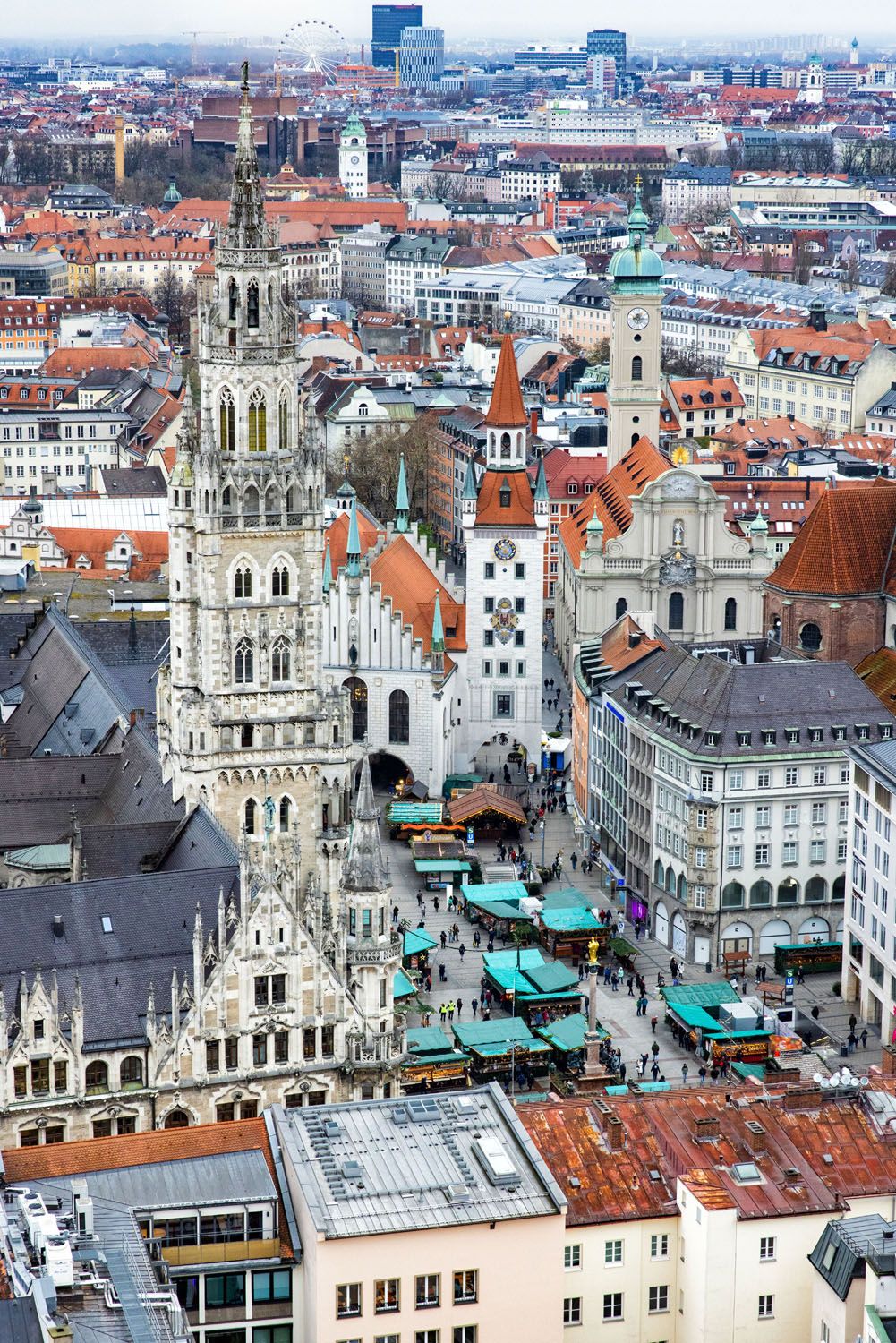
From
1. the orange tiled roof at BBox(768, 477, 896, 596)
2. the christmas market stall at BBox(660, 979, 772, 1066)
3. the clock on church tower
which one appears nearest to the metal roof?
the christmas market stall at BBox(660, 979, 772, 1066)

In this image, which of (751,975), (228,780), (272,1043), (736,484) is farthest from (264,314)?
(736,484)

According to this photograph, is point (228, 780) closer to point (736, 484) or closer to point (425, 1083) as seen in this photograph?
point (425, 1083)

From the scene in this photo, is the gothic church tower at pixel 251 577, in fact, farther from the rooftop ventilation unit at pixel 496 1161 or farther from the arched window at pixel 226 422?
the rooftop ventilation unit at pixel 496 1161

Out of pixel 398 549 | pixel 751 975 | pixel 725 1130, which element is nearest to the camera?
pixel 725 1130

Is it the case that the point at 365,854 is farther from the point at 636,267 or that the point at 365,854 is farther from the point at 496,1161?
the point at 636,267

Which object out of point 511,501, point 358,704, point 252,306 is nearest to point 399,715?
point 358,704

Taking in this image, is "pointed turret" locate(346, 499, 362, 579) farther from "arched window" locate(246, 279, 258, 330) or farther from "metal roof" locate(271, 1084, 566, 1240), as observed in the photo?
"metal roof" locate(271, 1084, 566, 1240)
